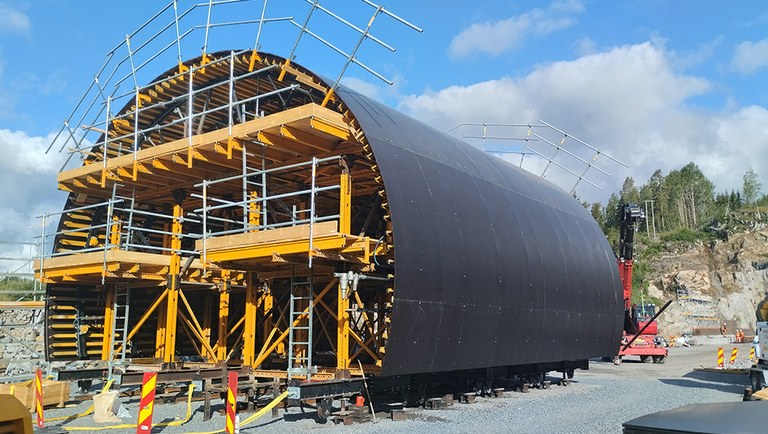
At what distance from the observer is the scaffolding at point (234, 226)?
1446 centimetres

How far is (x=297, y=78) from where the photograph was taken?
1628cm

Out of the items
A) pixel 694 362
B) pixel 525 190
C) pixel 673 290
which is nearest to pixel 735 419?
pixel 525 190

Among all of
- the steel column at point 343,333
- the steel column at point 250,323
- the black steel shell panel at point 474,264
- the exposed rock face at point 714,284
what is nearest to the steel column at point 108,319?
the steel column at point 250,323

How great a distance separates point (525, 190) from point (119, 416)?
14245 mm

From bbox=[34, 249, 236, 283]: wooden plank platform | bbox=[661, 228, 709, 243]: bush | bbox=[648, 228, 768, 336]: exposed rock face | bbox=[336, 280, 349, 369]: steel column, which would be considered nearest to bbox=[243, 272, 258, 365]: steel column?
bbox=[34, 249, 236, 283]: wooden plank platform

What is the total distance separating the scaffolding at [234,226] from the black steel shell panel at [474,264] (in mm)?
887

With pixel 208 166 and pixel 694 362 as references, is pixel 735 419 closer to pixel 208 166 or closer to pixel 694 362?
pixel 208 166

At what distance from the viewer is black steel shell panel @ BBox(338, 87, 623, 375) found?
13656mm

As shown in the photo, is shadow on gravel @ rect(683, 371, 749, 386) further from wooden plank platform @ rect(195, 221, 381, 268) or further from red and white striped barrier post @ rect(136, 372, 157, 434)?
red and white striped barrier post @ rect(136, 372, 157, 434)

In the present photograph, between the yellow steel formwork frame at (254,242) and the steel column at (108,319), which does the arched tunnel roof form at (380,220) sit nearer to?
the yellow steel formwork frame at (254,242)

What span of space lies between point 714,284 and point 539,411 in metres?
59.6

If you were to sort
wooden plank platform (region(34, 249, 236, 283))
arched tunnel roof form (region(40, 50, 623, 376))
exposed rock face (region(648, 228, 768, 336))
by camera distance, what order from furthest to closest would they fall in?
exposed rock face (region(648, 228, 768, 336)), wooden plank platform (region(34, 249, 236, 283)), arched tunnel roof form (region(40, 50, 623, 376))

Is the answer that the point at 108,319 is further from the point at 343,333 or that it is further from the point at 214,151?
the point at 343,333

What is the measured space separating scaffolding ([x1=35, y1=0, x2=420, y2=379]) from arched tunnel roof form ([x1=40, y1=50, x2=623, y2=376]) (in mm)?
71
